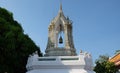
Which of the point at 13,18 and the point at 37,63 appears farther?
the point at 13,18

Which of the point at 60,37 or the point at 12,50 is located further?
the point at 60,37

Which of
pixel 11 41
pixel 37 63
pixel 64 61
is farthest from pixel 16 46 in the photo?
pixel 64 61

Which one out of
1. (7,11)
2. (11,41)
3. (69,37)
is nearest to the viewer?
(11,41)

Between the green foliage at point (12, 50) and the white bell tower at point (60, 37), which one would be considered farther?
the white bell tower at point (60, 37)

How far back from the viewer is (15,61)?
17.2 meters

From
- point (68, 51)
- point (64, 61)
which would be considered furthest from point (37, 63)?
point (68, 51)

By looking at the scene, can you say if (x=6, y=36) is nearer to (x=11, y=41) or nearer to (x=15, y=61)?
(x=11, y=41)

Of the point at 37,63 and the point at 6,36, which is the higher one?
the point at 6,36

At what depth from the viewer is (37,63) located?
15.5m

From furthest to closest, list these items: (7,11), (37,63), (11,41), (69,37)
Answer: (69,37) < (7,11) < (11,41) < (37,63)

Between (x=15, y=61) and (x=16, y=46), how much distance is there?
0.94 meters

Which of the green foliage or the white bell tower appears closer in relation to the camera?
the green foliage

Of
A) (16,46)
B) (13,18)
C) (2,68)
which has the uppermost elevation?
(13,18)

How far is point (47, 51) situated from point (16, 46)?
520 cm
